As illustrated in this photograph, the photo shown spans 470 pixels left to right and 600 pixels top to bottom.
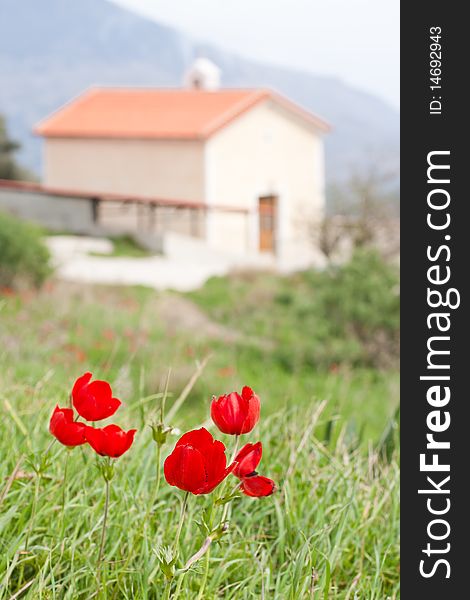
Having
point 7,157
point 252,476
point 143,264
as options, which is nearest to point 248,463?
point 252,476

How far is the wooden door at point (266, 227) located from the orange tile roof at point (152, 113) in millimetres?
2866

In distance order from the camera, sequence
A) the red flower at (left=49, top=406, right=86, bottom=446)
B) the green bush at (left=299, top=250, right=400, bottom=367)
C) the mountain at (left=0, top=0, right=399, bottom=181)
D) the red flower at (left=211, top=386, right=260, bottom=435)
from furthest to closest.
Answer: the mountain at (left=0, top=0, right=399, bottom=181) → the green bush at (left=299, top=250, right=400, bottom=367) → the red flower at (left=49, top=406, right=86, bottom=446) → the red flower at (left=211, top=386, right=260, bottom=435)

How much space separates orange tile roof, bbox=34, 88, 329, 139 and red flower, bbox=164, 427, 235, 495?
23926mm

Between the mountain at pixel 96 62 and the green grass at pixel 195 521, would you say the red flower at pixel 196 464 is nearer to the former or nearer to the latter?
the green grass at pixel 195 521

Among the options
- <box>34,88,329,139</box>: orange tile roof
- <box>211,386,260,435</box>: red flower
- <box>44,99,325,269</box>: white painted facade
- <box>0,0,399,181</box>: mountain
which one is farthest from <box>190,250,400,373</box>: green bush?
<box>0,0,399,181</box>: mountain

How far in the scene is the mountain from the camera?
12112 cm

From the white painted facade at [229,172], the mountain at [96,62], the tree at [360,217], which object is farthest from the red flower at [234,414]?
the mountain at [96,62]

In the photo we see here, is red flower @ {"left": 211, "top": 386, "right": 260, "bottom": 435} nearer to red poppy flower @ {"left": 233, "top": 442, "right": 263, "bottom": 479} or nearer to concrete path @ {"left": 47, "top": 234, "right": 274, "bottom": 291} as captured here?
red poppy flower @ {"left": 233, "top": 442, "right": 263, "bottom": 479}

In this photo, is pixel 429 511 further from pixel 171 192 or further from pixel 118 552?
pixel 171 192

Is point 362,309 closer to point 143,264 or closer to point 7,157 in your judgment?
point 143,264

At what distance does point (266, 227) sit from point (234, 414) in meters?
25.9

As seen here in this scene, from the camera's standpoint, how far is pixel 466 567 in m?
1.63

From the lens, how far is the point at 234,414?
1416 mm

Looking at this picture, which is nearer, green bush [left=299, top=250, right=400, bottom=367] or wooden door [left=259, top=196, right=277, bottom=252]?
green bush [left=299, top=250, right=400, bottom=367]
